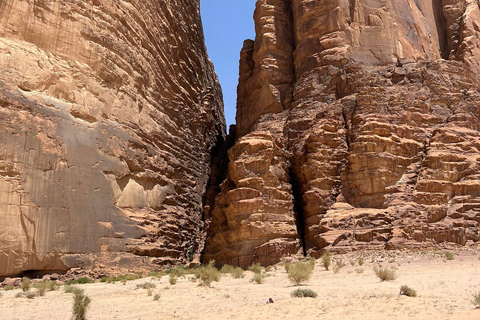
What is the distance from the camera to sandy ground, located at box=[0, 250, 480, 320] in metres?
8.99

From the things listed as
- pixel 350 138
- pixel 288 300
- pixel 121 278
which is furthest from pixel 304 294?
pixel 350 138

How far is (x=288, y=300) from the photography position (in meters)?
10.4

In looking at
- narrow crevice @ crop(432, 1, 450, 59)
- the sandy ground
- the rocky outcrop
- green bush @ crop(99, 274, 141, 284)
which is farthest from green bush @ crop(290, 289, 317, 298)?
narrow crevice @ crop(432, 1, 450, 59)

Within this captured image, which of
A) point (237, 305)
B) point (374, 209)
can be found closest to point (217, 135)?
point (374, 209)

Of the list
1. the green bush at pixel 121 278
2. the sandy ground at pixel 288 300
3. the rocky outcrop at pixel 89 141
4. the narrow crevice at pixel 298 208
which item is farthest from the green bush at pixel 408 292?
the rocky outcrop at pixel 89 141

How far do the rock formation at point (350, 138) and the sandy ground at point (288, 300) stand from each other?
5406mm

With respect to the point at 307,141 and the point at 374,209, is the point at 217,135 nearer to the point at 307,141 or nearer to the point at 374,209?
the point at 307,141

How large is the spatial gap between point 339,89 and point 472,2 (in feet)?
49.2

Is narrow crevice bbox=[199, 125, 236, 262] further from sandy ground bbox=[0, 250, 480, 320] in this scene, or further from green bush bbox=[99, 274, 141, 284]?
sandy ground bbox=[0, 250, 480, 320]

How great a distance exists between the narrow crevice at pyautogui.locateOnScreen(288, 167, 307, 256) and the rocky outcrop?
21.3 ft

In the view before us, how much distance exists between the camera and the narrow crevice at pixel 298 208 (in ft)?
77.9

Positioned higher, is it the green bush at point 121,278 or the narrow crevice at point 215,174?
the narrow crevice at point 215,174

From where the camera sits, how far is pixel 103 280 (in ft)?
59.8

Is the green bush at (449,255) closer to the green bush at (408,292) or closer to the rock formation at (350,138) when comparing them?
the rock formation at (350,138)
